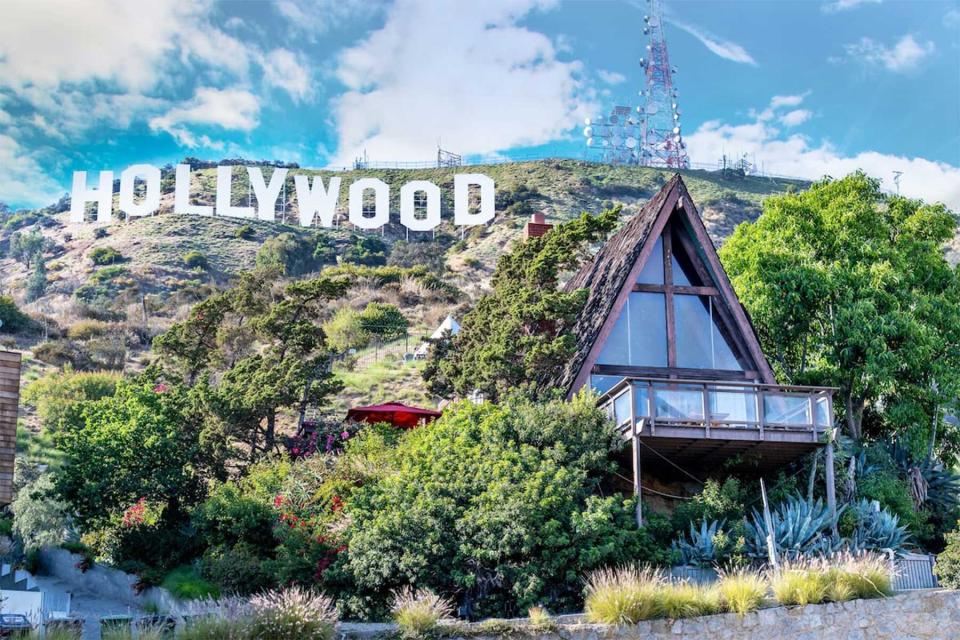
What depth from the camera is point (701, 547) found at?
21.4 m

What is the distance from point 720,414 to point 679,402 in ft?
2.58

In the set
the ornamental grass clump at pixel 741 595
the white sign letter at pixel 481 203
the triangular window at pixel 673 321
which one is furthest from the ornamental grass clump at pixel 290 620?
the white sign letter at pixel 481 203

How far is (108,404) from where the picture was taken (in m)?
29.0

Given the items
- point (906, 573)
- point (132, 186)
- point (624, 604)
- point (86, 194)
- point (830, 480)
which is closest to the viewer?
point (624, 604)

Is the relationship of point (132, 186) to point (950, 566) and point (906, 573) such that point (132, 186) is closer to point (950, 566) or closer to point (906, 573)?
point (906, 573)

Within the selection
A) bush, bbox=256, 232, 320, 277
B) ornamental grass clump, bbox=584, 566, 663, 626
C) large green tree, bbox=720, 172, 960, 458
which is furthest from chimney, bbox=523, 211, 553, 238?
bush, bbox=256, 232, 320, 277

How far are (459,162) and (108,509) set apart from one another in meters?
74.4

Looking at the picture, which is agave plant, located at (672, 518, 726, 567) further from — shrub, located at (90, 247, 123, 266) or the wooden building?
shrub, located at (90, 247, 123, 266)

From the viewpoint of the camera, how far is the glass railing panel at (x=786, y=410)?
22656mm

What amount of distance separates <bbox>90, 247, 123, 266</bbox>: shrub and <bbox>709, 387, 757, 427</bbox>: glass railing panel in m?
60.1

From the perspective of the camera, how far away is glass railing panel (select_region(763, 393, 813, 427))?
22.7 metres

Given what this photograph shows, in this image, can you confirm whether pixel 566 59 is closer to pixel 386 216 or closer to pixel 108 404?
pixel 386 216

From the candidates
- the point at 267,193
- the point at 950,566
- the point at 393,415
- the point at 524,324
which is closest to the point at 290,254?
the point at 267,193

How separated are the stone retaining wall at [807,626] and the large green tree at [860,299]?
1081 centimetres
